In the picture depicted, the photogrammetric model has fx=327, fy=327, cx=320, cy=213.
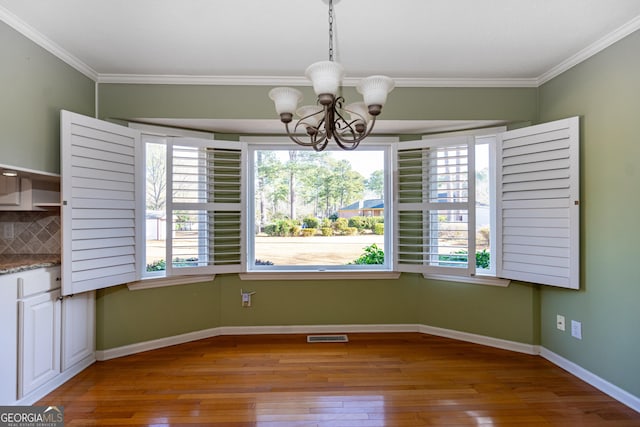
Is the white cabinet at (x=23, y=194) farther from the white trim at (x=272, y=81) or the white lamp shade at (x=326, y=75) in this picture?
the white lamp shade at (x=326, y=75)

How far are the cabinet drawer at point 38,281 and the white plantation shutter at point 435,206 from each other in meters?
2.84

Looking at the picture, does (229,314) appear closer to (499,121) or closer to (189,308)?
(189,308)

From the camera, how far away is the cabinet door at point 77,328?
2457 mm

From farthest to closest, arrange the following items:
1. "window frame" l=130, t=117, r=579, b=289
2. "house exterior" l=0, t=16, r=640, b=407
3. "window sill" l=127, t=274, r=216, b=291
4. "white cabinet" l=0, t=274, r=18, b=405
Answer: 1. "window sill" l=127, t=274, r=216, b=291
2. "window frame" l=130, t=117, r=579, b=289
3. "house exterior" l=0, t=16, r=640, b=407
4. "white cabinet" l=0, t=274, r=18, b=405

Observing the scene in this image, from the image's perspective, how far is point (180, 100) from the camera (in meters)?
2.90

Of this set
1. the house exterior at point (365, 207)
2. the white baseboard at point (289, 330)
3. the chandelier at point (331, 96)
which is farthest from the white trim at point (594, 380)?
the chandelier at point (331, 96)

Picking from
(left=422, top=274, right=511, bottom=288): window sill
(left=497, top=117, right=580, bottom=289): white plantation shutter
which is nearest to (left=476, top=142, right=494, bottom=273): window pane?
(left=422, top=274, right=511, bottom=288): window sill

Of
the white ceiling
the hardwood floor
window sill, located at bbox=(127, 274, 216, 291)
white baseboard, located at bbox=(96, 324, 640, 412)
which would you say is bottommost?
the hardwood floor

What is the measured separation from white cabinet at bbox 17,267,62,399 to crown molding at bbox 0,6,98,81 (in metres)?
1.58

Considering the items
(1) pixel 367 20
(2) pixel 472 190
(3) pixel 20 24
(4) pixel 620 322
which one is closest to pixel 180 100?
(3) pixel 20 24

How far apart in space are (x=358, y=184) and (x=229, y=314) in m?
1.90

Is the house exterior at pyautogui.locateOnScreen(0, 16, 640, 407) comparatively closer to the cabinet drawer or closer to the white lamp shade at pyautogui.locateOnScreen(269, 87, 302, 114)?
the cabinet drawer

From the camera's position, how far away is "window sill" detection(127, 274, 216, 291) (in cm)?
293

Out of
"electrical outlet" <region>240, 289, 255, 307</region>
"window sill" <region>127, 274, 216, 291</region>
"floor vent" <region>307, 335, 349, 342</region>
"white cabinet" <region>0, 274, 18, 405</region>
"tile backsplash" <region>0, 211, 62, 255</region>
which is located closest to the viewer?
"white cabinet" <region>0, 274, 18, 405</region>
